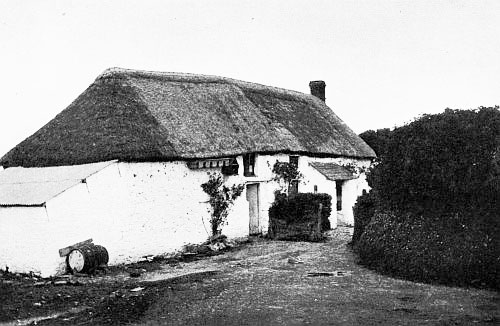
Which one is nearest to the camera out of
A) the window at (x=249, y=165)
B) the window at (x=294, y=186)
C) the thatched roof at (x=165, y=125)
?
the thatched roof at (x=165, y=125)

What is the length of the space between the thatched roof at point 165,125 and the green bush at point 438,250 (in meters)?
7.15

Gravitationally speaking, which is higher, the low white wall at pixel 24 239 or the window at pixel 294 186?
the window at pixel 294 186

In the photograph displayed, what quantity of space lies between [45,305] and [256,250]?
8378 millimetres

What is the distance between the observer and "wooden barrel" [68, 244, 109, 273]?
1340 cm

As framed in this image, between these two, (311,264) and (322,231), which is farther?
(322,231)

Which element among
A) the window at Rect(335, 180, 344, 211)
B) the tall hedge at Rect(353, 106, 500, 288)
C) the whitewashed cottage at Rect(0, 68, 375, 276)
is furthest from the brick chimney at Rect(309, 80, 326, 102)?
the tall hedge at Rect(353, 106, 500, 288)

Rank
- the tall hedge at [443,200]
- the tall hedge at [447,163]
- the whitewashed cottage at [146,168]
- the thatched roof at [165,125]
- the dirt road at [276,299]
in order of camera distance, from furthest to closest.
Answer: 1. the thatched roof at [165,125]
2. the whitewashed cottage at [146,168]
3. the tall hedge at [447,163]
4. the tall hedge at [443,200]
5. the dirt road at [276,299]

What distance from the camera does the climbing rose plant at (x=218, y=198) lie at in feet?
59.8

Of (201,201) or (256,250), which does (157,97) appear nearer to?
(201,201)

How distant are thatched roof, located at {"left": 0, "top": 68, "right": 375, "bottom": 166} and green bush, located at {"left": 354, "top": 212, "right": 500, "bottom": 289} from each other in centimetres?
715

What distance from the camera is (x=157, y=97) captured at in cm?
1938

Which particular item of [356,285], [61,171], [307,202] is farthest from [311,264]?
[61,171]

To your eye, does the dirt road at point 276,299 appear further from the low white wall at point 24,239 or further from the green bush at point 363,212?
the green bush at point 363,212

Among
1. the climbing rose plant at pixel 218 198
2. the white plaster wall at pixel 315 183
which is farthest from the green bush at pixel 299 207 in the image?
the climbing rose plant at pixel 218 198
